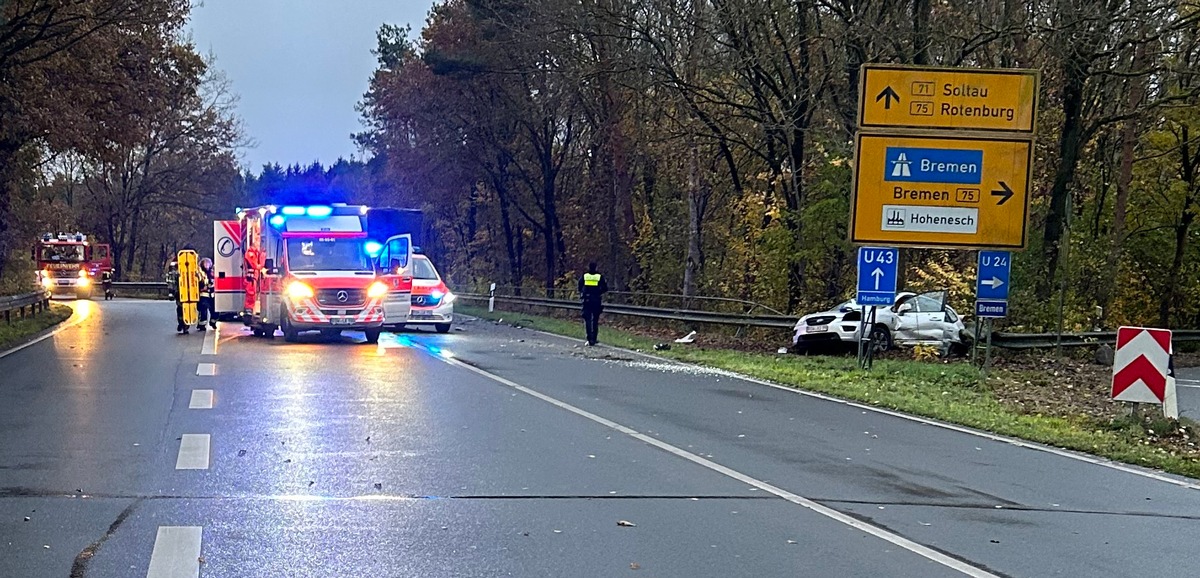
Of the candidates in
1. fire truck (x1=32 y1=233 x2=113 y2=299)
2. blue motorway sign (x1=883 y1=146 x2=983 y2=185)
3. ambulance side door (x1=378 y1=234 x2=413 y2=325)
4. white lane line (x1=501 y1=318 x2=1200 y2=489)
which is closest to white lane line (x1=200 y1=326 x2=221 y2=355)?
ambulance side door (x1=378 y1=234 x2=413 y2=325)

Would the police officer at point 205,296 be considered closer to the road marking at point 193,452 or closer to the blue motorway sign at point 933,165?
the blue motorway sign at point 933,165

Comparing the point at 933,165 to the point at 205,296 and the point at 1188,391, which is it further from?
the point at 205,296

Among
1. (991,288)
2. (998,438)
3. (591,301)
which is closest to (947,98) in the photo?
(991,288)

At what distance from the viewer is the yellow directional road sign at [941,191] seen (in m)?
20.4

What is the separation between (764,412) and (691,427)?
6.37 ft

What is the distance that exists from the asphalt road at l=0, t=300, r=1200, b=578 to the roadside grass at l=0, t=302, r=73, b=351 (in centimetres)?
905

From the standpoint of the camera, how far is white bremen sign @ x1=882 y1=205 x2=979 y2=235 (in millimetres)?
20484

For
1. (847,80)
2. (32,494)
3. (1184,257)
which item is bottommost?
A: (32,494)

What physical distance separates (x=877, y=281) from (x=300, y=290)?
11047mm

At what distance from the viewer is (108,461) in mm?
9594

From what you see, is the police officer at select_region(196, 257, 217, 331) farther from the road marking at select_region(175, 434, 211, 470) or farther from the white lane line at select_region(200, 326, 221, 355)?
the road marking at select_region(175, 434, 211, 470)

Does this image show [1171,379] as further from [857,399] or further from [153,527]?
[153,527]

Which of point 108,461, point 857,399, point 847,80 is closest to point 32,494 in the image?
point 108,461

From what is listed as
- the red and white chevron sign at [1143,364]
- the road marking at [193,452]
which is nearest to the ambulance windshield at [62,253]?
the road marking at [193,452]
